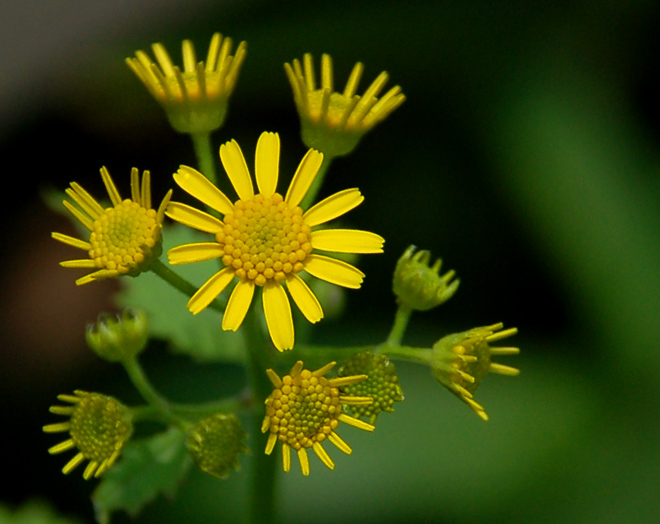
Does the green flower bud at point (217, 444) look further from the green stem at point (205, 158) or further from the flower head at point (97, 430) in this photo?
the green stem at point (205, 158)

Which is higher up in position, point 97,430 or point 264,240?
point 264,240

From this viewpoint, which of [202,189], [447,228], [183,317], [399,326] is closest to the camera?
[202,189]

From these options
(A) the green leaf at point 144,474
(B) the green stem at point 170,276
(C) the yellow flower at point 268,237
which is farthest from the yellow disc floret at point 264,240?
(A) the green leaf at point 144,474

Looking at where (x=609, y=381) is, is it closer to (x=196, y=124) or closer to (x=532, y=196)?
(x=532, y=196)

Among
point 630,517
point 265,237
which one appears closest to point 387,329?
point 630,517

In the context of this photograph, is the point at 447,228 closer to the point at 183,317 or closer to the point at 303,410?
the point at 183,317

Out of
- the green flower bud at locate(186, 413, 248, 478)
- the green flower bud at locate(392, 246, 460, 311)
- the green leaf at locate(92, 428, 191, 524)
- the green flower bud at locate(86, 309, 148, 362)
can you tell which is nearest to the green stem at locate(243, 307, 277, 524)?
the green flower bud at locate(186, 413, 248, 478)

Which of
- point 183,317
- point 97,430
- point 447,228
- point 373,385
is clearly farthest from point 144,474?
point 447,228
